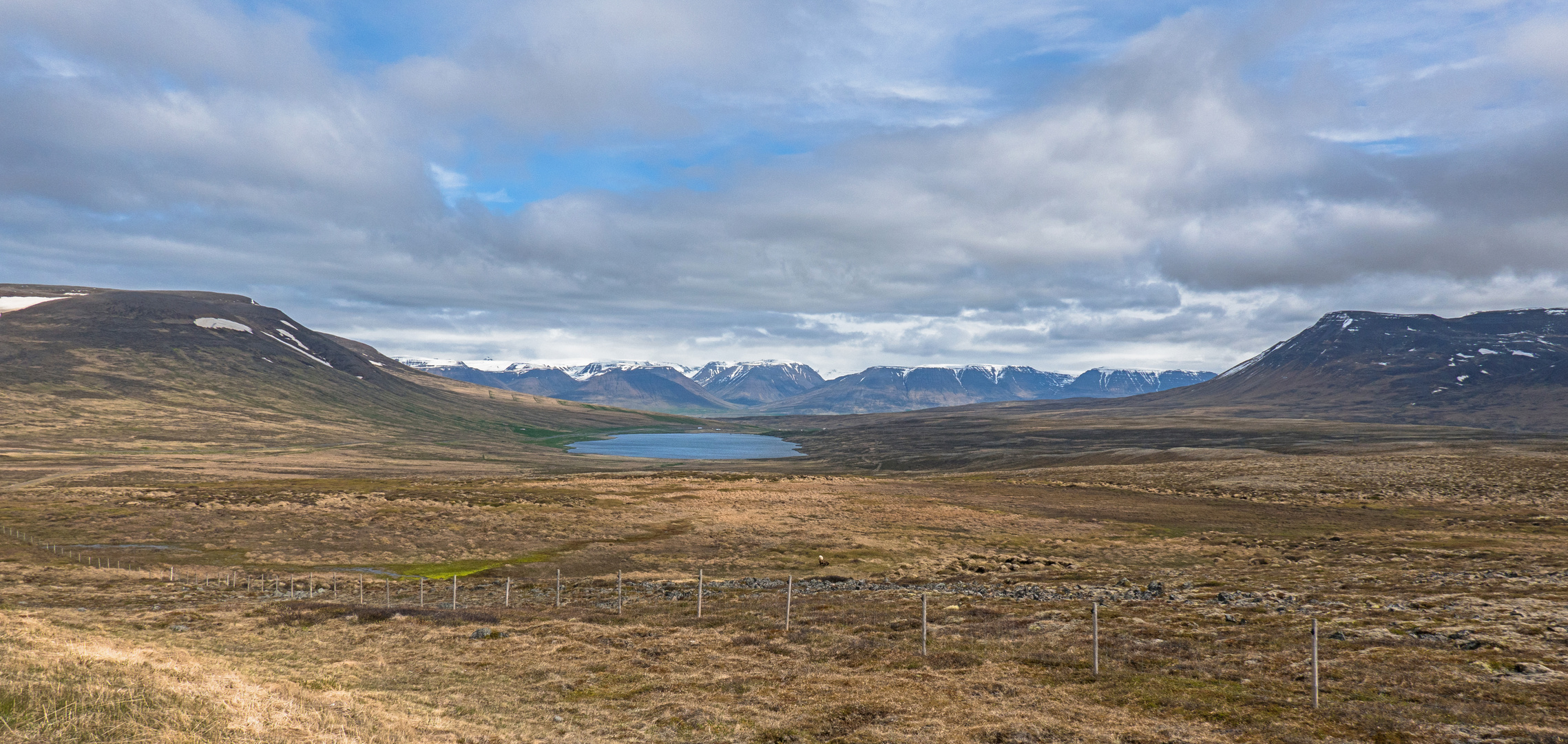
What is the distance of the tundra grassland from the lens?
50.9 feet

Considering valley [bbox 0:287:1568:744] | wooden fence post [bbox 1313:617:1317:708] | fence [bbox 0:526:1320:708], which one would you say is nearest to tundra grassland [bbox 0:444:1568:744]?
valley [bbox 0:287:1568:744]

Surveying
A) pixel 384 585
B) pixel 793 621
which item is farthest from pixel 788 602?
pixel 384 585

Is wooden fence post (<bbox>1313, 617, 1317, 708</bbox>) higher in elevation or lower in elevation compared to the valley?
higher

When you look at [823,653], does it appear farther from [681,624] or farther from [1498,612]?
[1498,612]

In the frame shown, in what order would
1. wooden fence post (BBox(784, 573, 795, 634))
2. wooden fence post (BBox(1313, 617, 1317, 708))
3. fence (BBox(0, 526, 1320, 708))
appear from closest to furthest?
wooden fence post (BBox(1313, 617, 1317, 708))
wooden fence post (BBox(784, 573, 795, 634))
fence (BBox(0, 526, 1320, 708))

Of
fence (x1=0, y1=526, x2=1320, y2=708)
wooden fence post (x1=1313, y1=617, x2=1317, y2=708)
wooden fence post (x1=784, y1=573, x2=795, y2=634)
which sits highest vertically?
wooden fence post (x1=1313, y1=617, x2=1317, y2=708)

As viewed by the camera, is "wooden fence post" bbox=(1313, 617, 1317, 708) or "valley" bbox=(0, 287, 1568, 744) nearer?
"wooden fence post" bbox=(1313, 617, 1317, 708)

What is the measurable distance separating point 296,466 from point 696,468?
77.2m

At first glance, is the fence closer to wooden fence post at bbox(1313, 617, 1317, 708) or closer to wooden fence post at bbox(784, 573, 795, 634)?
wooden fence post at bbox(784, 573, 795, 634)

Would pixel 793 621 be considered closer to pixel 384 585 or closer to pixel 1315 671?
pixel 1315 671

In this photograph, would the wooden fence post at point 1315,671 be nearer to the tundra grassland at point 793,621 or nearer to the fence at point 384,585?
the tundra grassland at point 793,621

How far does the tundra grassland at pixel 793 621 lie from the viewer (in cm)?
1551

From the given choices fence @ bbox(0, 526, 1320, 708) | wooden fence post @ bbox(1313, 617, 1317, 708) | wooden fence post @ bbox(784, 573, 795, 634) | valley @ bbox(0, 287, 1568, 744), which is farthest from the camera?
fence @ bbox(0, 526, 1320, 708)

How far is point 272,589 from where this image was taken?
40875 millimetres
